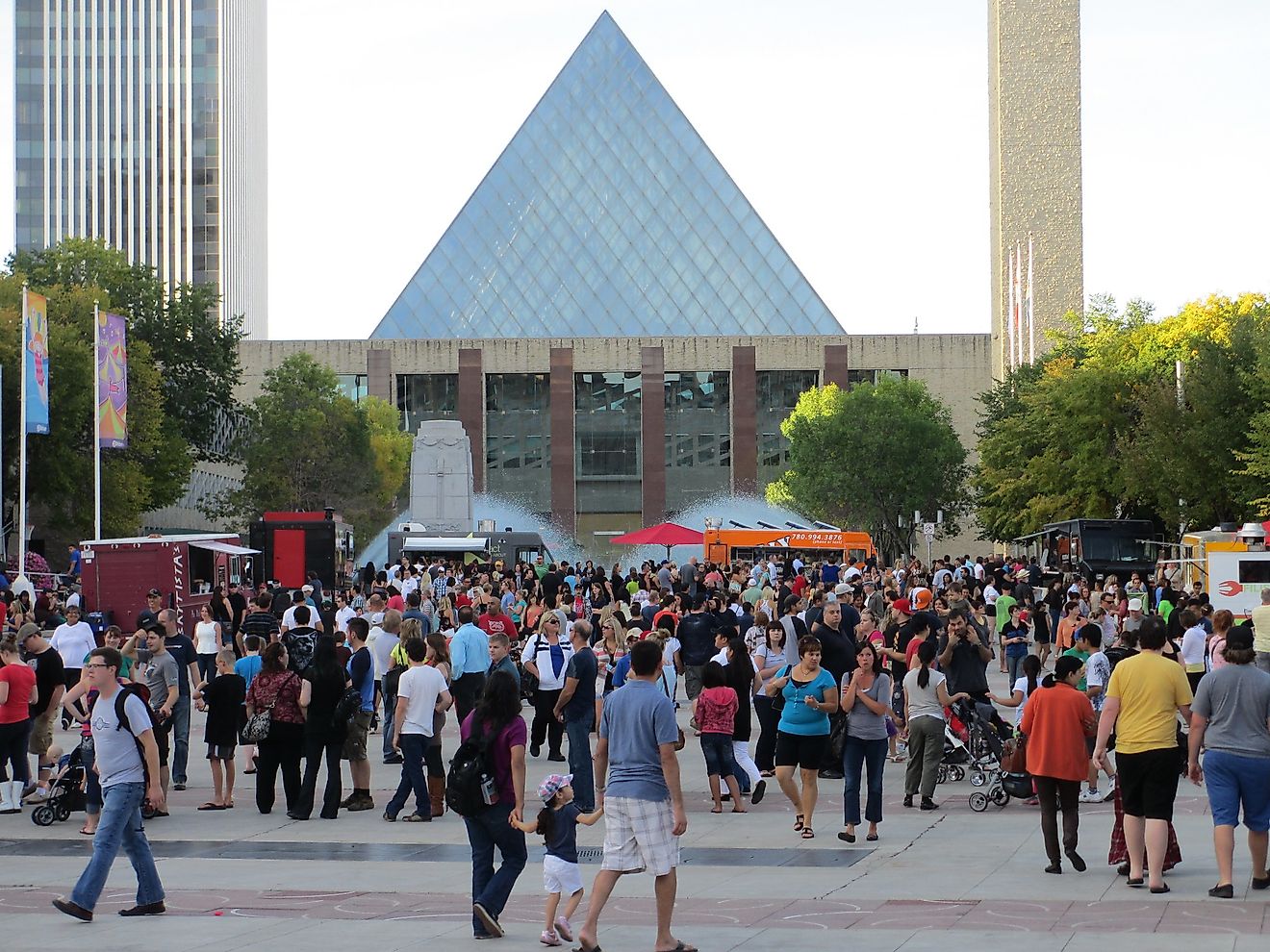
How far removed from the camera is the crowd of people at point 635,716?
883 centimetres

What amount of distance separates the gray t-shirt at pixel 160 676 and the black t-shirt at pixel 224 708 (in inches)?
14.9

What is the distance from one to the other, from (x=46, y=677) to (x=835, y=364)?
233 ft

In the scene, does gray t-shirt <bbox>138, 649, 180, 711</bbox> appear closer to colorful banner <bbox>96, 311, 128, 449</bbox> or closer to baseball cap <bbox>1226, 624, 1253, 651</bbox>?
baseball cap <bbox>1226, 624, 1253, 651</bbox>

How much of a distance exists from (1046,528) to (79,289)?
97.6ft

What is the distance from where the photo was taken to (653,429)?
8444cm

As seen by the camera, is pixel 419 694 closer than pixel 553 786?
No

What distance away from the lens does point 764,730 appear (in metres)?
15.3

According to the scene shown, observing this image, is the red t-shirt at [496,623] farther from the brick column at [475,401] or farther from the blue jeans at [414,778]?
the brick column at [475,401]

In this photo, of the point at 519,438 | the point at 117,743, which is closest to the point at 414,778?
the point at 117,743

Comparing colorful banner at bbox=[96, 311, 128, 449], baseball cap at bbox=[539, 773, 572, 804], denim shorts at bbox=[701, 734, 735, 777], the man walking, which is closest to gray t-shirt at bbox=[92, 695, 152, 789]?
baseball cap at bbox=[539, 773, 572, 804]

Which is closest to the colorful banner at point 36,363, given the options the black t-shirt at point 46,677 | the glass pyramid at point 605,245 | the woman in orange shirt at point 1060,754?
the black t-shirt at point 46,677

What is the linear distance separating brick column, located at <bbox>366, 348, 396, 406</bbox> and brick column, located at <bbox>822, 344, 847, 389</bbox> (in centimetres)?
2092

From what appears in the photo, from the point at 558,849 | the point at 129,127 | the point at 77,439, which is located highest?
the point at 129,127

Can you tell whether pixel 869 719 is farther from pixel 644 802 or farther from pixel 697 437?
pixel 697 437
